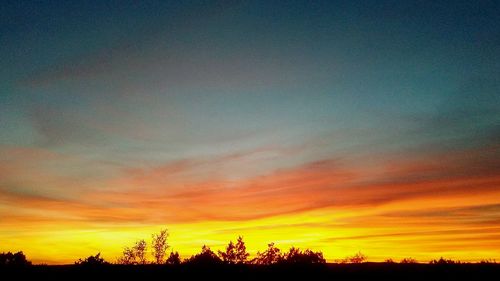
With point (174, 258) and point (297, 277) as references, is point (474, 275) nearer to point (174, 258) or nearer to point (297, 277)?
point (297, 277)

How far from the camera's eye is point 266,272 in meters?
23.7

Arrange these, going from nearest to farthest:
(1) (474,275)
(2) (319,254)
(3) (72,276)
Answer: (1) (474,275) < (3) (72,276) < (2) (319,254)

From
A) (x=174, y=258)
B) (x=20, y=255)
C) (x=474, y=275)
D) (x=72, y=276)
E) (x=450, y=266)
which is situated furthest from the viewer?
(x=20, y=255)

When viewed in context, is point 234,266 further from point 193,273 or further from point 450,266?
point 450,266

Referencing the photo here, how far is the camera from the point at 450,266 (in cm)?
2273

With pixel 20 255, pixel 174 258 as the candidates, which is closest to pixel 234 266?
pixel 174 258

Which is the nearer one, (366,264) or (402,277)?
(402,277)

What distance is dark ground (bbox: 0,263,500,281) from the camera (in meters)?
21.8

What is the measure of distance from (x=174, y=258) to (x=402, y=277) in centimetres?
6072

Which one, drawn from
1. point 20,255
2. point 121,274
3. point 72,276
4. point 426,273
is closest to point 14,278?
point 72,276

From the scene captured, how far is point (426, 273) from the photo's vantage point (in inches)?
859

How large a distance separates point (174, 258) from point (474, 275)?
63005mm

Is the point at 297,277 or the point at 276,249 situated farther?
the point at 276,249

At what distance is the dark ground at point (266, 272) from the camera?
71.5 feet
